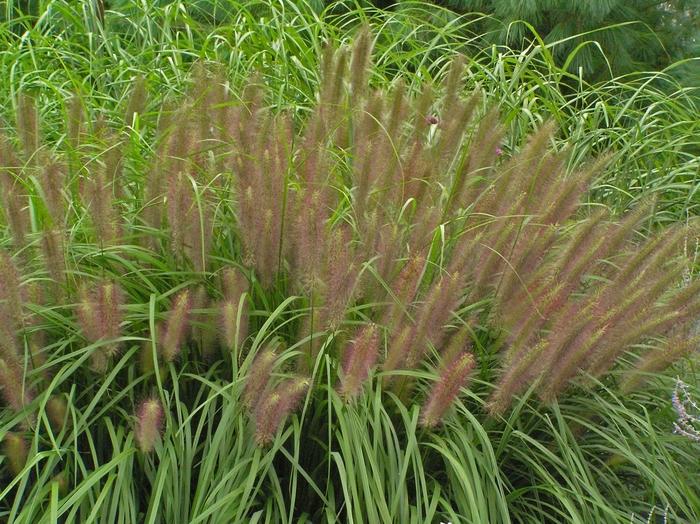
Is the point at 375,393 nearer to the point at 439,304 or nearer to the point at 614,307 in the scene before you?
the point at 439,304

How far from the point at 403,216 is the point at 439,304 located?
0.70 metres

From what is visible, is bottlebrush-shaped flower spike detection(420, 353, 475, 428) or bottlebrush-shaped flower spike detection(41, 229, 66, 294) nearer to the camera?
bottlebrush-shaped flower spike detection(420, 353, 475, 428)

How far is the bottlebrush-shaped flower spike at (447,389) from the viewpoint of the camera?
234 cm

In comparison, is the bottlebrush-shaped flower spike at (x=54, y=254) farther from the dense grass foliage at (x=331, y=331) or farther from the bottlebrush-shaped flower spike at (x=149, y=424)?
the bottlebrush-shaped flower spike at (x=149, y=424)

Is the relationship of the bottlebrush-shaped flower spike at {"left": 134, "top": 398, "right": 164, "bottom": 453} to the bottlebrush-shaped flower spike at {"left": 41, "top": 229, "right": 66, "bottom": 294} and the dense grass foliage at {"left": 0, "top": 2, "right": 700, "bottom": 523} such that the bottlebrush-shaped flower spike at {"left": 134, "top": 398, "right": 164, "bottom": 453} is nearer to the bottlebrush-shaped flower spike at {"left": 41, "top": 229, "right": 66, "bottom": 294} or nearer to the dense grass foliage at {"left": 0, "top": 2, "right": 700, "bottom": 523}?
the dense grass foliage at {"left": 0, "top": 2, "right": 700, "bottom": 523}

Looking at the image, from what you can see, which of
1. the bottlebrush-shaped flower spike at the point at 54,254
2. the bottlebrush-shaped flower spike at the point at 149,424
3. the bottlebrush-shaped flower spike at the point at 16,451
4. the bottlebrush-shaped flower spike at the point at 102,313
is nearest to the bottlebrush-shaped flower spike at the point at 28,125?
the bottlebrush-shaped flower spike at the point at 54,254

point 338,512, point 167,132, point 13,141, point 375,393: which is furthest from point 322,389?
point 13,141

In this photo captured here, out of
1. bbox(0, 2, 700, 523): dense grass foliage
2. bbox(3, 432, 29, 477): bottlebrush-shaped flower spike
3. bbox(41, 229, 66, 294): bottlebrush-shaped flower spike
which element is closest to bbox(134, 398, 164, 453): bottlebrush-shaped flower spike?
bbox(0, 2, 700, 523): dense grass foliage

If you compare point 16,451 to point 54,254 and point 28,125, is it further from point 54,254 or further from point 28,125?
point 28,125

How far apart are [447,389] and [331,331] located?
0.41 m

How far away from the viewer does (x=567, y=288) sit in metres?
2.70

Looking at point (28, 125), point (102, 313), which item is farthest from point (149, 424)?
point (28, 125)

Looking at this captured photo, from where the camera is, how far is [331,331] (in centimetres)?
264

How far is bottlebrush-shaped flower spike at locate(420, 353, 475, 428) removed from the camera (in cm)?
234
